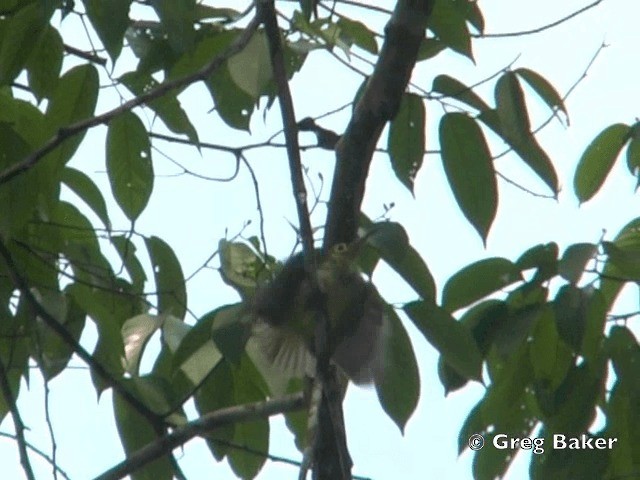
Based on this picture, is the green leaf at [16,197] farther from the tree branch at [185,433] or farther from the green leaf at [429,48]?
the green leaf at [429,48]

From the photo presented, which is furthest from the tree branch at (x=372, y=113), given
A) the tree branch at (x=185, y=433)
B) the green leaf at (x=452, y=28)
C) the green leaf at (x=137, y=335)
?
the green leaf at (x=137, y=335)

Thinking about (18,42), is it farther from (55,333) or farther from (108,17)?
(55,333)

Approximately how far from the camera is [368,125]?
1.45 metres

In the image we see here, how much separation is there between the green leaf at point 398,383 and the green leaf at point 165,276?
46 cm

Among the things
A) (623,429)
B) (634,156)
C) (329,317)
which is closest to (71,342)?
(329,317)

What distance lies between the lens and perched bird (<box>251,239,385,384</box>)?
1.41 metres

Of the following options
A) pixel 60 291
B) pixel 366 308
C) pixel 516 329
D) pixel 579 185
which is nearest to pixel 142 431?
pixel 60 291

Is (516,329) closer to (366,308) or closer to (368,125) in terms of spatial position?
(366,308)

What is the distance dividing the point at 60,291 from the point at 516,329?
0.66m

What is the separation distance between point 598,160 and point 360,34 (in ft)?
1.59

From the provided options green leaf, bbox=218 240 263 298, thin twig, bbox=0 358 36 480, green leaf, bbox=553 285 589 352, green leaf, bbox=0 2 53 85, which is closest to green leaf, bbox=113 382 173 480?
thin twig, bbox=0 358 36 480

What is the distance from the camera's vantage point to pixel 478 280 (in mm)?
1626

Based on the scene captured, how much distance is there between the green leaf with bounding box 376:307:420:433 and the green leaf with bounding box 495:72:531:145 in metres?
0.29

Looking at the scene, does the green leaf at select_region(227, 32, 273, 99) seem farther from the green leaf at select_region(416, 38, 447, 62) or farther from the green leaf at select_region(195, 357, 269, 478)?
the green leaf at select_region(195, 357, 269, 478)
